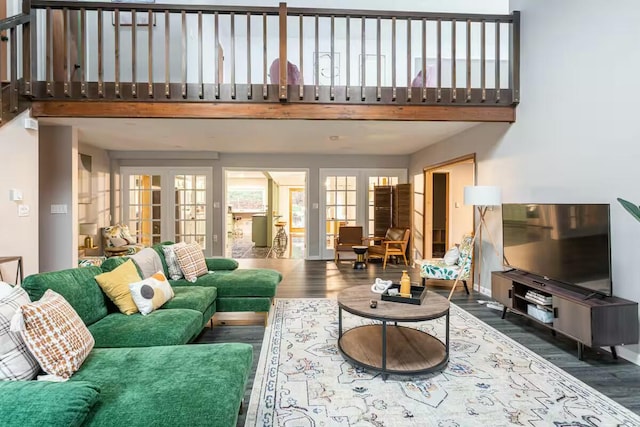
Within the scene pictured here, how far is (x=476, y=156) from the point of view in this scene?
462 centimetres

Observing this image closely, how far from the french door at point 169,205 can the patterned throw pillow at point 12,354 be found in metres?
5.66

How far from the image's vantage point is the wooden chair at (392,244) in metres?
6.21

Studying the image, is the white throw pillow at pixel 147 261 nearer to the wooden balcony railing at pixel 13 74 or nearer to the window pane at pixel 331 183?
the wooden balcony railing at pixel 13 74

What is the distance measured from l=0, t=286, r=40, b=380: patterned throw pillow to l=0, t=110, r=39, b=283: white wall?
269 centimetres

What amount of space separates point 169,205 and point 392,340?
5953 mm

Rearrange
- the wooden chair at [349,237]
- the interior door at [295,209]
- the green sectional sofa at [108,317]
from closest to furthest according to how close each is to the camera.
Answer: the green sectional sofa at [108,317]
the wooden chair at [349,237]
the interior door at [295,209]

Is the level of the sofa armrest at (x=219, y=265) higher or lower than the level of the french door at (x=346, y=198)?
lower

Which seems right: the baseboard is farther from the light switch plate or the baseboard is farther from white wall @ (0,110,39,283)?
the light switch plate

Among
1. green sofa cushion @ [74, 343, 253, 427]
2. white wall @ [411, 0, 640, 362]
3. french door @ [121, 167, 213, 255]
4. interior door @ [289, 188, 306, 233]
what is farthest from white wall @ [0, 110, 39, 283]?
interior door @ [289, 188, 306, 233]

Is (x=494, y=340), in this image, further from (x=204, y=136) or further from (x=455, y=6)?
(x=455, y=6)

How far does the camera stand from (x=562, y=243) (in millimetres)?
2846

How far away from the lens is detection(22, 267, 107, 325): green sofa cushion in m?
1.81

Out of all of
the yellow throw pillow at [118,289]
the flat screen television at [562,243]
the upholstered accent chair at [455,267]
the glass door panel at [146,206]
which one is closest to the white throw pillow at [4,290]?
the yellow throw pillow at [118,289]

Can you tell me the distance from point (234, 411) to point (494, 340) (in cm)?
247
